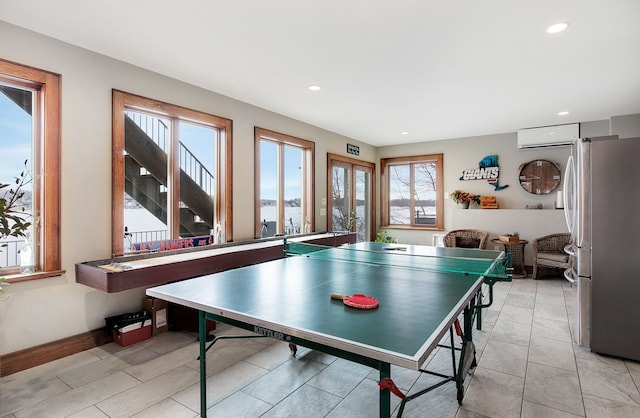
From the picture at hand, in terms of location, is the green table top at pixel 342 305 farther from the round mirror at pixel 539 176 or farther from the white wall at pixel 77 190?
the round mirror at pixel 539 176

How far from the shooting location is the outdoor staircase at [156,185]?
11.6ft

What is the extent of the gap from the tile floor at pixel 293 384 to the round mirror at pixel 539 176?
12.6ft

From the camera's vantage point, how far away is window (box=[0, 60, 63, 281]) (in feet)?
9.05

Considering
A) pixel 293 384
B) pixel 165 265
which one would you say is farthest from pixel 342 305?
pixel 165 265

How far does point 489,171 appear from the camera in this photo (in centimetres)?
673

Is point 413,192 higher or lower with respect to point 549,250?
higher

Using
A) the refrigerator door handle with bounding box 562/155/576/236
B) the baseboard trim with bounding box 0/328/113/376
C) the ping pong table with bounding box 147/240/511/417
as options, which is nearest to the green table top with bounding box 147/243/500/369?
the ping pong table with bounding box 147/240/511/417

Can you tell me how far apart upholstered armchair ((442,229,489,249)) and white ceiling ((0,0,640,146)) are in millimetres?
2568

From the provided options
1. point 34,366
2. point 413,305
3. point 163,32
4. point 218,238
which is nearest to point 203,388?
point 413,305

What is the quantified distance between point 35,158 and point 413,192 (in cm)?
677

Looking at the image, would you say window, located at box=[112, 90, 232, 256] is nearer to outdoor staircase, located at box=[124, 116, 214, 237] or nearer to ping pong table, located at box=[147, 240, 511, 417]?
outdoor staircase, located at box=[124, 116, 214, 237]

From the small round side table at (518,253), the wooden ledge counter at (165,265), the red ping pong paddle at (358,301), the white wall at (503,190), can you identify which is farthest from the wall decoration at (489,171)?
the red ping pong paddle at (358,301)

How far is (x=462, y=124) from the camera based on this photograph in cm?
589

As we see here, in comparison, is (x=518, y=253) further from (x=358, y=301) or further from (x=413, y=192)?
(x=358, y=301)
